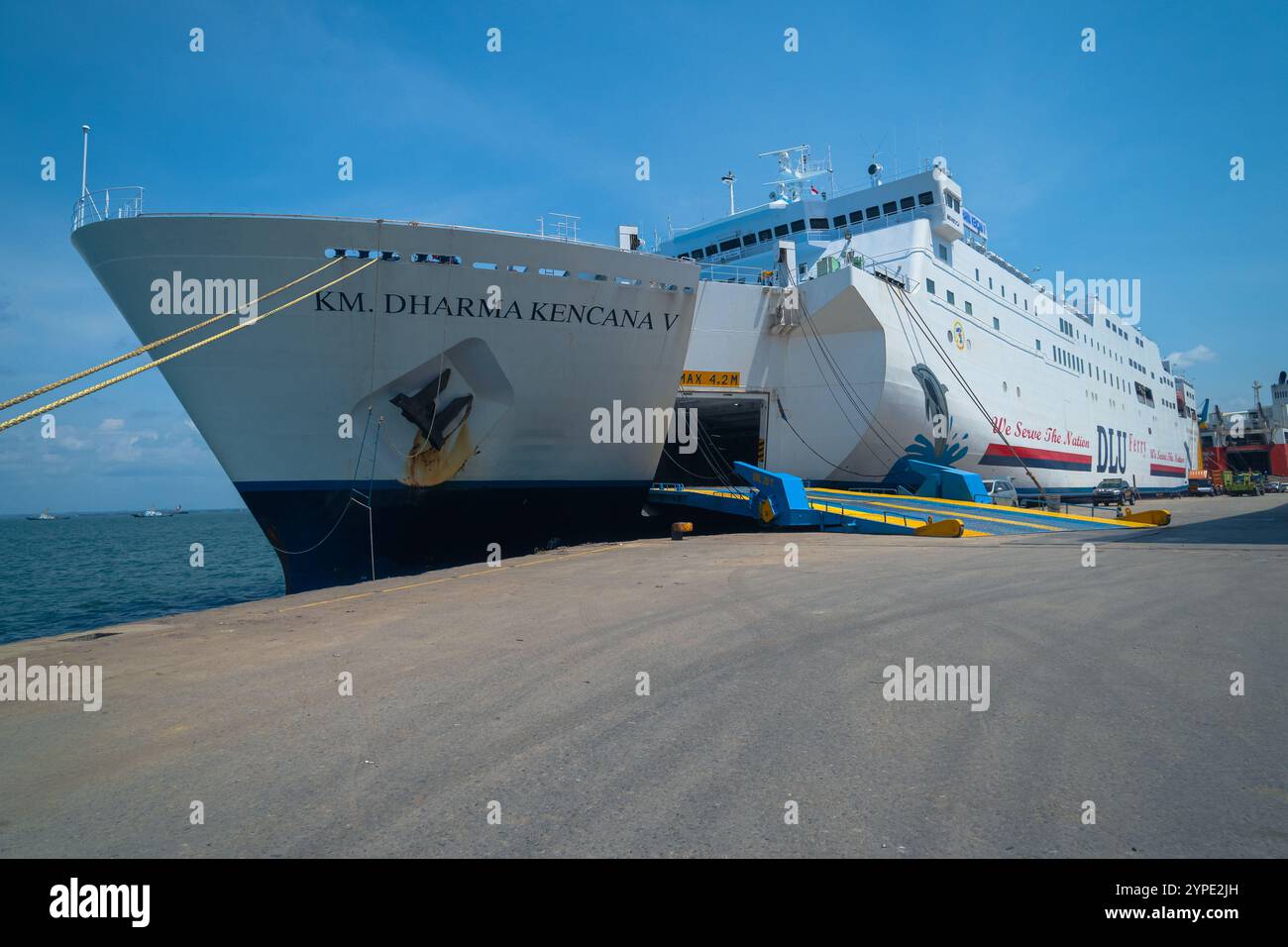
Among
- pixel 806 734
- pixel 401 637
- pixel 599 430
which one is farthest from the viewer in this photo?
pixel 599 430

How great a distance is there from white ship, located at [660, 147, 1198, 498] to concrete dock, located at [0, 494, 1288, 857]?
1498 cm

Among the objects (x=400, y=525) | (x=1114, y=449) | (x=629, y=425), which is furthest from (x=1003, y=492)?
(x=1114, y=449)

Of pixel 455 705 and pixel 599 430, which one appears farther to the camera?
pixel 599 430

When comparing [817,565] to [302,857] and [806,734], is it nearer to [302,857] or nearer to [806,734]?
[806,734]

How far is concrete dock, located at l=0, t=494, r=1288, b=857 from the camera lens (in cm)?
278

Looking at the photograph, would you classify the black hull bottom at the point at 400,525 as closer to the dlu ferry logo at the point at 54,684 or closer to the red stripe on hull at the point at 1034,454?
the dlu ferry logo at the point at 54,684

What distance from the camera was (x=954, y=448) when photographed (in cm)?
2511

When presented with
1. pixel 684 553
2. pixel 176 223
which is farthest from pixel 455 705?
pixel 176 223

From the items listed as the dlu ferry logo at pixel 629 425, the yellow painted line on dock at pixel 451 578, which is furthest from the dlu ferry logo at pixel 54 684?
the dlu ferry logo at pixel 629 425

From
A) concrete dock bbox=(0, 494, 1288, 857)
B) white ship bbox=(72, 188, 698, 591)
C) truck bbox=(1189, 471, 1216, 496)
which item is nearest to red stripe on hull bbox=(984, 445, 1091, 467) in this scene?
white ship bbox=(72, 188, 698, 591)

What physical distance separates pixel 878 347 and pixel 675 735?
19.6m

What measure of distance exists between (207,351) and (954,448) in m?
22.3
